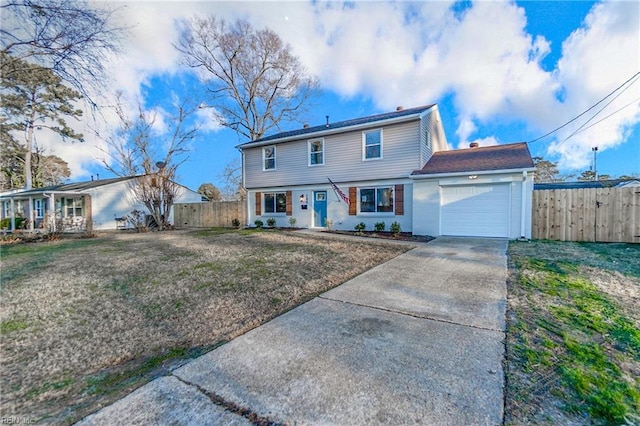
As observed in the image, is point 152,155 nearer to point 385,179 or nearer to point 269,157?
point 269,157

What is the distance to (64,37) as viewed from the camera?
20.4 feet

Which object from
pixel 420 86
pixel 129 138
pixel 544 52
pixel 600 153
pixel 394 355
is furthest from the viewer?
pixel 600 153

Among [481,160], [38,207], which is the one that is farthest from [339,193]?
→ [38,207]

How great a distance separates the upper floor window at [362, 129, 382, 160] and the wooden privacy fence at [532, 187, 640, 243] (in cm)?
597

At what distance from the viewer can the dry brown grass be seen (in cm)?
212

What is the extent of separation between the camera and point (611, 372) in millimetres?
2070

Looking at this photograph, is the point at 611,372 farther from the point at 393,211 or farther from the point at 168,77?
the point at 168,77

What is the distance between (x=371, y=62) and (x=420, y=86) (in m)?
3.76

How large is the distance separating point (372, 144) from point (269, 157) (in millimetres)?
6064

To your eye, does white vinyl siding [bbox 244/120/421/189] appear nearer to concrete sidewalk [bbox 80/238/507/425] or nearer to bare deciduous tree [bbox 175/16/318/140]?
bare deciduous tree [bbox 175/16/318/140]

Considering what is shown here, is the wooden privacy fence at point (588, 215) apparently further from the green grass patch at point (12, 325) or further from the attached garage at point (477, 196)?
the green grass patch at point (12, 325)

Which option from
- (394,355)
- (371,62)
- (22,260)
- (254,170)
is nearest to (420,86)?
(371,62)

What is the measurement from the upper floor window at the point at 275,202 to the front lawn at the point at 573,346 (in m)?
11.4

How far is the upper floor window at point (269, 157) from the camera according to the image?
14.8 meters
